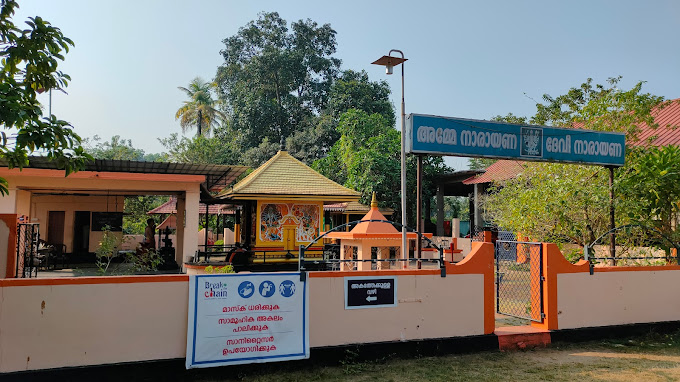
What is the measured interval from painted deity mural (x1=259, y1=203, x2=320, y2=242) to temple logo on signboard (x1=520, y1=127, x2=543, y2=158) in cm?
964

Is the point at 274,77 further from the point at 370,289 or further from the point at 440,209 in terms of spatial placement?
the point at 370,289

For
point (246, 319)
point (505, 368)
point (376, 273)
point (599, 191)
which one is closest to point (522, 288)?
point (599, 191)

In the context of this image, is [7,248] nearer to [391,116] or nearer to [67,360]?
[67,360]

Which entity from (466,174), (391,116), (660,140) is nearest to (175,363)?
(660,140)

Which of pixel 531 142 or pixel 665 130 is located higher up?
pixel 665 130

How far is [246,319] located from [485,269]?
4022mm

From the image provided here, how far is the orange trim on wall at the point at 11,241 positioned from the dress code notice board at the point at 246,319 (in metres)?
4.10

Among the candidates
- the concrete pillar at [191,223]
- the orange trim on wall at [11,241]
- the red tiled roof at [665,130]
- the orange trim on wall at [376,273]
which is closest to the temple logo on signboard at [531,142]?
the orange trim on wall at [376,273]

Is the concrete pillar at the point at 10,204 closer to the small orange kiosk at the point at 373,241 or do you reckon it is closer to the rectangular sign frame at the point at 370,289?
the small orange kiosk at the point at 373,241

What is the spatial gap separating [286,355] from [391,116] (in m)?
36.9

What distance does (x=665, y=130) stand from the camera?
17438 mm

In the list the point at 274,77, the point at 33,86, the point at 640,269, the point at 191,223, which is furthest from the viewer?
the point at 274,77

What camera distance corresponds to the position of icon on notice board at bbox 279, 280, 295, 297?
6.81 m

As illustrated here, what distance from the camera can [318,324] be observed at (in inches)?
275
